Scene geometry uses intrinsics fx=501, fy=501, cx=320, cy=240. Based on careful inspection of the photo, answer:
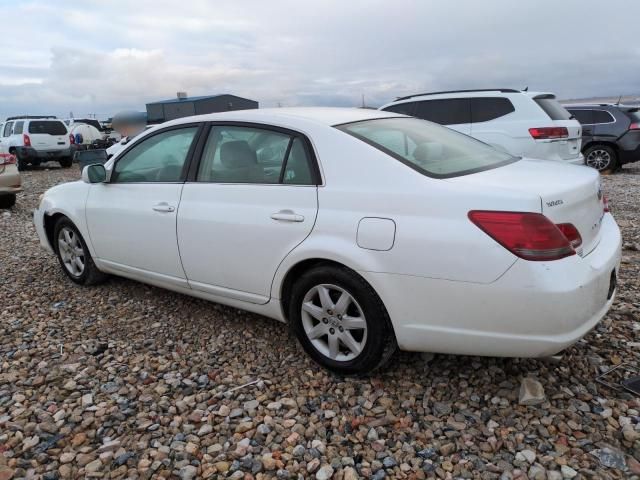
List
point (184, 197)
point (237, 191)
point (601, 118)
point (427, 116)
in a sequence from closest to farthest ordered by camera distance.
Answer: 1. point (237, 191)
2. point (184, 197)
3. point (427, 116)
4. point (601, 118)

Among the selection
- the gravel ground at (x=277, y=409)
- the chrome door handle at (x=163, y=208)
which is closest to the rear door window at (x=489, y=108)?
the gravel ground at (x=277, y=409)

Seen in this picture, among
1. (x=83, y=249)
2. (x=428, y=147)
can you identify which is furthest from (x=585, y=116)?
(x=83, y=249)

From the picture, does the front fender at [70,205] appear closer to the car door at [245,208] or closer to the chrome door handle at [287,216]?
the car door at [245,208]

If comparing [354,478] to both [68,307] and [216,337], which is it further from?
[68,307]

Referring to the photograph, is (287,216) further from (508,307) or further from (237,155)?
(508,307)

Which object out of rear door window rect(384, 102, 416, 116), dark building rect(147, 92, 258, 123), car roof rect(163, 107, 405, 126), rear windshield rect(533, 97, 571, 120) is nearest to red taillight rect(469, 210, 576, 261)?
car roof rect(163, 107, 405, 126)

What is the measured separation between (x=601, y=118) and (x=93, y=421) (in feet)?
39.3

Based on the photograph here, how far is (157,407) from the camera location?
2.71m

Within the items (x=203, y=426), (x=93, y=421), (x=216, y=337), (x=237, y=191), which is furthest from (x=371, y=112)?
(x=93, y=421)

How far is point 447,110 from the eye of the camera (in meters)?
8.55

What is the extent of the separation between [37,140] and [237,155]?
1601 centimetres

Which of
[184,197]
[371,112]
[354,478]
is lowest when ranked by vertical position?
[354,478]

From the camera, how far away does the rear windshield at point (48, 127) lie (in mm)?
16500

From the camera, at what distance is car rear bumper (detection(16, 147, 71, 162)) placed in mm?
16234
